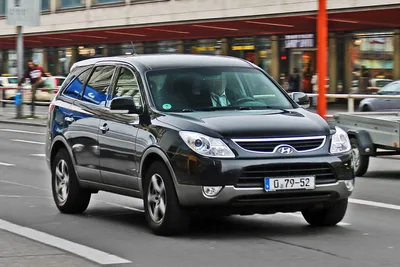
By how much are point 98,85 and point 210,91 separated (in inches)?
58.5

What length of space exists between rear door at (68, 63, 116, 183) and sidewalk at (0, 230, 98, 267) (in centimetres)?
158

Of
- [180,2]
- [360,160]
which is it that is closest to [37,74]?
[180,2]

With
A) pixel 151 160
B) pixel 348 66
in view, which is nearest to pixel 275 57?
pixel 348 66

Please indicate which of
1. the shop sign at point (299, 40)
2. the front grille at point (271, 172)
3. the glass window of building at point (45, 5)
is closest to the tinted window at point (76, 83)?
the front grille at point (271, 172)

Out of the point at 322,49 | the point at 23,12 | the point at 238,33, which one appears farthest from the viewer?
the point at 238,33

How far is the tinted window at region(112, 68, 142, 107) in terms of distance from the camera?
9.44 m

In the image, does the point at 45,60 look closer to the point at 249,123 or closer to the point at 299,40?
the point at 299,40

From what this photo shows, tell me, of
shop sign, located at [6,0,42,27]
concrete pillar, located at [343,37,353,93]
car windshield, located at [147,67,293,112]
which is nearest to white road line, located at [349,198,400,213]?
car windshield, located at [147,67,293,112]

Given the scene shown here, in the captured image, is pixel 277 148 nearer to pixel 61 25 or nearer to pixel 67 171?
pixel 67 171

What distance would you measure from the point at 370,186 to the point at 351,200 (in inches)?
76.2

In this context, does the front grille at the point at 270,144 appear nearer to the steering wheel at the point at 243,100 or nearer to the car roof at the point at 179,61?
the steering wheel at the point at 243,100

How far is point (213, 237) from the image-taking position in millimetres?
8586

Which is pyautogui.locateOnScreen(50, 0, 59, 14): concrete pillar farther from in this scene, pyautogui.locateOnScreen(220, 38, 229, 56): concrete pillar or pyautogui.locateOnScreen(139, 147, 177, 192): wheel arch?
pyautogui.locateOnScreen(139, 147, 177, 192): wheel arch

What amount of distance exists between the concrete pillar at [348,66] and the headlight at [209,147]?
34.0 metres
